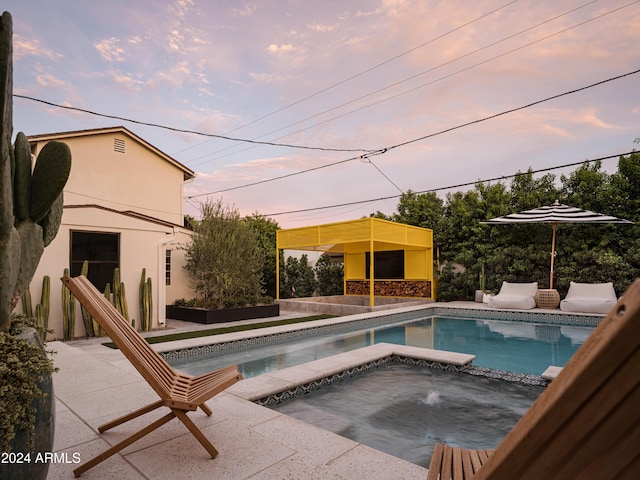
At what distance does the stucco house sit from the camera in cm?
868

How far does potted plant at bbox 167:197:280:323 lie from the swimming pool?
683cm

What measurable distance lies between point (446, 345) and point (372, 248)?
4.89 meters

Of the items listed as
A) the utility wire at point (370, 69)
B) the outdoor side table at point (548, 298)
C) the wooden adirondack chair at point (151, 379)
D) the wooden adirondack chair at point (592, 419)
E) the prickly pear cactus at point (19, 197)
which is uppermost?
the utility wire at point (370, 69)

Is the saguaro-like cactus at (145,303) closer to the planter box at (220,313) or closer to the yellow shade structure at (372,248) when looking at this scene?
the planter box at (220,313)

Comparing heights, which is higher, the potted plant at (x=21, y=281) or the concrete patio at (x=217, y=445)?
the potted plant at (x=21, y=281)

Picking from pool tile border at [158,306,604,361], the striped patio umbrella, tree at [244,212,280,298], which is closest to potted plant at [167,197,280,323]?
pool tile border at [158,306,604,361]

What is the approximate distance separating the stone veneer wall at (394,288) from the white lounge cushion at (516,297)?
3.45 m

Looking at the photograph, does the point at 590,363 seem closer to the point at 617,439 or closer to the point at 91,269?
the point at 617,439

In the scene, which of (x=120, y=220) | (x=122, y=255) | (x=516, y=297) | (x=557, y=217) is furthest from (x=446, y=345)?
(x=120, y=220)

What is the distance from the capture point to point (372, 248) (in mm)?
12641

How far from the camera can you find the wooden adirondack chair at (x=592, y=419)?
22.9 inches

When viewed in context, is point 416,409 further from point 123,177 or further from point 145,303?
point 123,177

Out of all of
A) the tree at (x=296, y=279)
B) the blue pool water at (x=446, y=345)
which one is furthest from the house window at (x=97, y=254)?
the tree at (x=296, y=279)

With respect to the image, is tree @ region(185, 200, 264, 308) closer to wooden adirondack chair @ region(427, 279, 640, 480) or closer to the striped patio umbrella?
the striped patio umbrella
